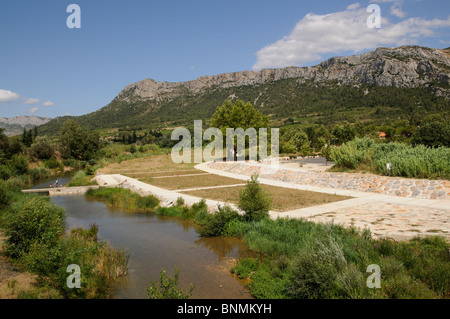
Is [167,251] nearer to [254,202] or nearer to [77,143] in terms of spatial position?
[254,202]

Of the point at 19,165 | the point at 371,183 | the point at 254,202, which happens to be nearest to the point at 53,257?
the point at 254,202

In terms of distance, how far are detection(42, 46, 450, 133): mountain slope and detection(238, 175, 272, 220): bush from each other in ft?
211

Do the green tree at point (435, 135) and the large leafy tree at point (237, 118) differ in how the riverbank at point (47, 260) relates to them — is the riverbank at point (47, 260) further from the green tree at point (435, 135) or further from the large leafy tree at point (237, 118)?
the green tree at point (435, 135)

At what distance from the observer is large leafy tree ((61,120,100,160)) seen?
46.2 m

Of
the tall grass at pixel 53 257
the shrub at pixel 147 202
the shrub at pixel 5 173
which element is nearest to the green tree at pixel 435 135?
the shrub at pixel 147 202

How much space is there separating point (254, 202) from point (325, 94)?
9017cm

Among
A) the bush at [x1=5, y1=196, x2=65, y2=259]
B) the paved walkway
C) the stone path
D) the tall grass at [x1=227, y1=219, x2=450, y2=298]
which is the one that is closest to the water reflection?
the tall grass at [x1=227, y1=219, x2=450, y2=298]

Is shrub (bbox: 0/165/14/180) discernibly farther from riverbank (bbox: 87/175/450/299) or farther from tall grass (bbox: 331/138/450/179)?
tall grass (bbox: 331/138/450/179)

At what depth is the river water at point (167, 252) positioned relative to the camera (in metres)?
7.07

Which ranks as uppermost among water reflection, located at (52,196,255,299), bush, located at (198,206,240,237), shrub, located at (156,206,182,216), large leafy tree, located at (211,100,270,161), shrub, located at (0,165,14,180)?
large leafy tree, located at (211,100,270,161)

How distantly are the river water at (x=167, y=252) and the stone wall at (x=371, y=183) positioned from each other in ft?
32.1
